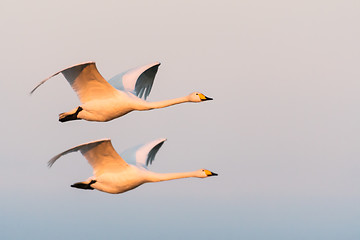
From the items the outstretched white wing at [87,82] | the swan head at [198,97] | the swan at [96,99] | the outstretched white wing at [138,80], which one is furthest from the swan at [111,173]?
the outstretched white wing at [138,80]

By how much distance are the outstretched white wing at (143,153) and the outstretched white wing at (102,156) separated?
110 inches

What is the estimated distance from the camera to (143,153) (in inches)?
1689

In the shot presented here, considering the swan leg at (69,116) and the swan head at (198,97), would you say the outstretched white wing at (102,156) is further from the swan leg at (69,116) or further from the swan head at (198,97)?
the swan head at (198,97)

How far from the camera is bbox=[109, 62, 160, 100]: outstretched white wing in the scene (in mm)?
43306

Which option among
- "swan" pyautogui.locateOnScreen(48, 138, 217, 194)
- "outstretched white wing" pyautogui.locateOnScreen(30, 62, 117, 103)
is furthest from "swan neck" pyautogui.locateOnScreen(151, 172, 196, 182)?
"outstretched white wing" pyautogui.locateOnScreen(30, 62, 117, 103)

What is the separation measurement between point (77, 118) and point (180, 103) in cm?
406

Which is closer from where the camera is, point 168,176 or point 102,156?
point 102,156

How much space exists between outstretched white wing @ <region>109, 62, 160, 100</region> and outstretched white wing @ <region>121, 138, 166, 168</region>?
2.25m

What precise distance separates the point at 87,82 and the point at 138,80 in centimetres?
560

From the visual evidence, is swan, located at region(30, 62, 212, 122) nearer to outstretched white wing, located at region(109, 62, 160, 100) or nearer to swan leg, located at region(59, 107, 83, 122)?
swan leg, located at region(59, 107, 83, 122)

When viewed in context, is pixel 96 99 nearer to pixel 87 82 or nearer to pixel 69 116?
pixel 87 82

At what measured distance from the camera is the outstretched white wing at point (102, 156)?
3738cm

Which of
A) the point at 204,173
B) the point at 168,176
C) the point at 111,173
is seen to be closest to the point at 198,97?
the point at 204,173

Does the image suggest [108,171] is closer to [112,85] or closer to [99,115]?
[99,115]
